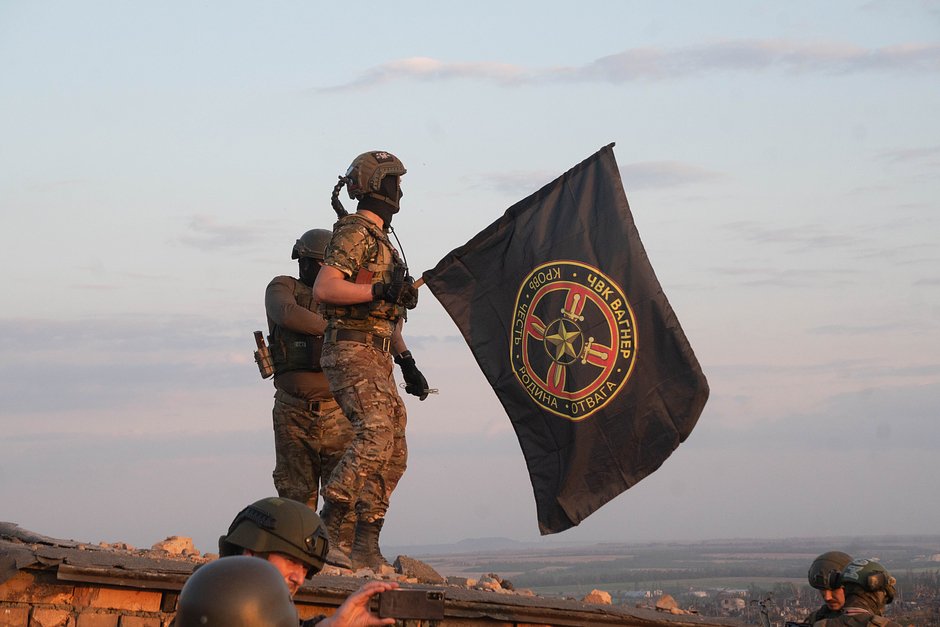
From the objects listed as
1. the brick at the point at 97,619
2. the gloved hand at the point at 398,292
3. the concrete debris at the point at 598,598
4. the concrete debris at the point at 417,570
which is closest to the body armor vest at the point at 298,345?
the gloved hand at the point at 398,292

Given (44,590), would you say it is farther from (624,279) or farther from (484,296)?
(624,279)

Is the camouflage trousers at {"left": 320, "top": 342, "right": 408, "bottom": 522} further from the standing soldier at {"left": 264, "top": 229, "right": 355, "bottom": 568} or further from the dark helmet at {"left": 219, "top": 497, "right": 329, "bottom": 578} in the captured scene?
the dark helmet at {"left": 219, "top": 497, "right": 329, "bottom": 578}

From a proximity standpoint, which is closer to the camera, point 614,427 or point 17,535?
point 17,535

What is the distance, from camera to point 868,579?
7.89 meters

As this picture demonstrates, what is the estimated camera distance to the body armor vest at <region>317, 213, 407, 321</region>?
909cm

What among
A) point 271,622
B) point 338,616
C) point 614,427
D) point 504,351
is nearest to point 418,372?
point 504,351

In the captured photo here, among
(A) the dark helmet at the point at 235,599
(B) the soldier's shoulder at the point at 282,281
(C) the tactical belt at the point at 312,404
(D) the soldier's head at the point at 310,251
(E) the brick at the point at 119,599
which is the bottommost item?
(A) the dark helmet at the point at 235,599

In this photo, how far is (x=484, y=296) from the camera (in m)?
9.70

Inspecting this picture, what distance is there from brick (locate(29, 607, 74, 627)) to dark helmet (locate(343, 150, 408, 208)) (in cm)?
342

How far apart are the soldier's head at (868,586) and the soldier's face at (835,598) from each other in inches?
13.6

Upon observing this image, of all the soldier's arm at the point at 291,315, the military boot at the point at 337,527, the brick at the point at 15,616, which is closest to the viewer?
the brick at the point at 15,616

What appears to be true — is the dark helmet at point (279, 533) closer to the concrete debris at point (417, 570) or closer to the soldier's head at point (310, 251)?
the concrete debris at point (417, 570)

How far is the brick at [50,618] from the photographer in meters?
7.34

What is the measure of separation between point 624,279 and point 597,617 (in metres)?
2.52
